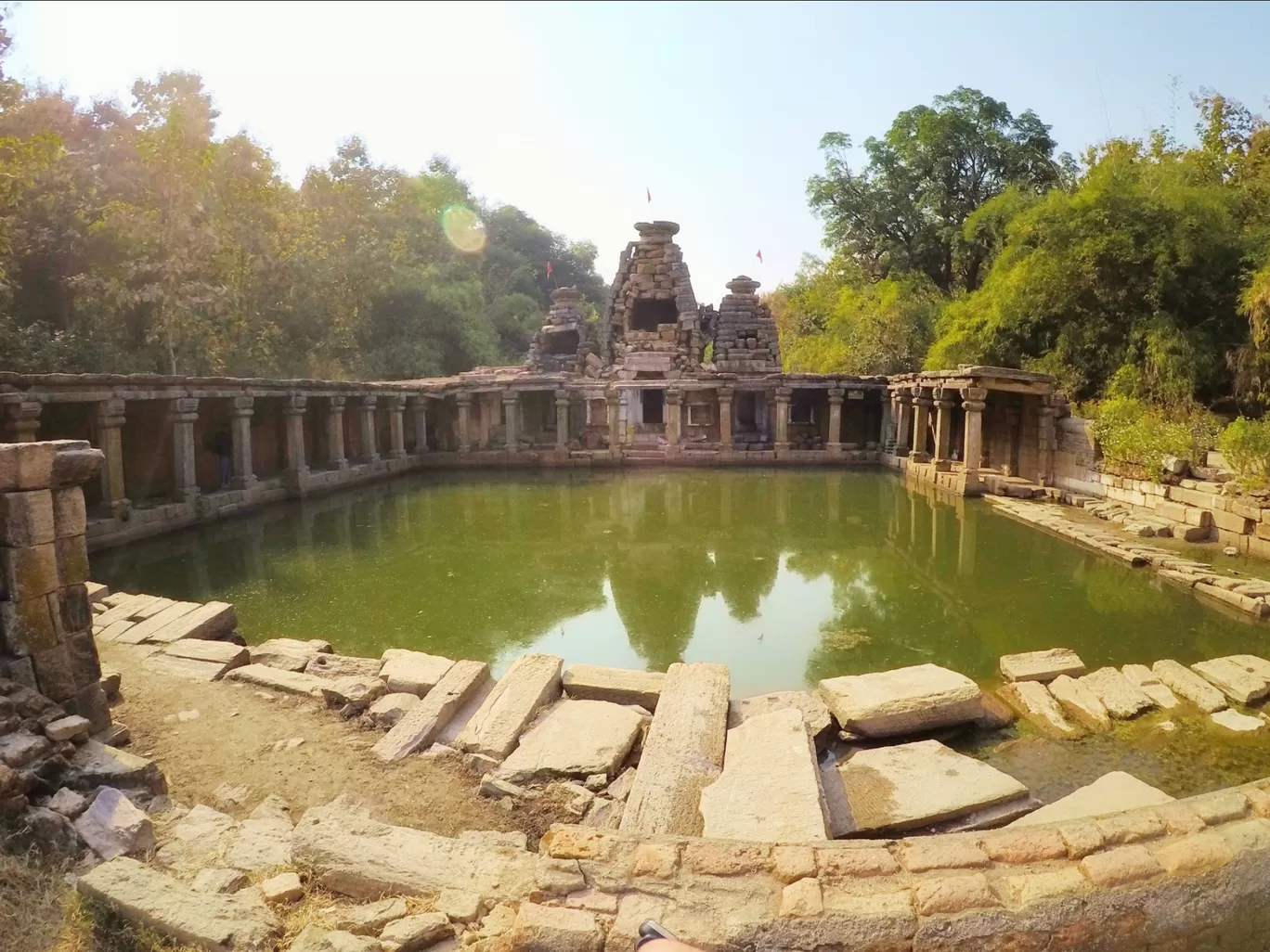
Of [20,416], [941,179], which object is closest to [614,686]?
[20,416]

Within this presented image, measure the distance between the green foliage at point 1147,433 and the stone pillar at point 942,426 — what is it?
9.92ft

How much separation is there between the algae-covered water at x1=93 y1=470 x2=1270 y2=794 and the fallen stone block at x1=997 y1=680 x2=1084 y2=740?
0.17 m

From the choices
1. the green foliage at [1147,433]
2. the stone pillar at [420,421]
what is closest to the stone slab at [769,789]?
the green foliage at [1147,433]

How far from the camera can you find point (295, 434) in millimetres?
16891

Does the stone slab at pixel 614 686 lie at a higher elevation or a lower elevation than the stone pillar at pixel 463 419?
lower

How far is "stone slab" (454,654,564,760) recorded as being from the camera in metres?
5.23

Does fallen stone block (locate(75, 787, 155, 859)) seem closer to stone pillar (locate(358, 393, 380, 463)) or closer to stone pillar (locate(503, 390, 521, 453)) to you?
stone pillar (locate(358, 393, 380, 463))

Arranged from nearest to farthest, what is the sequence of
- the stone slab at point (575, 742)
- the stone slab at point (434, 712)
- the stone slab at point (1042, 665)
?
the stone slab at point (575, 742) < the stone slab at point (434, 712) < the stone slab at point (1042, 665)

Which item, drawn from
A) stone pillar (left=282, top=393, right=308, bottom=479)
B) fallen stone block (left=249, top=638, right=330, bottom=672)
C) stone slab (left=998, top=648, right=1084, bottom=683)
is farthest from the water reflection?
stone pillar (left=282, top=393, right=308, bottom=479)

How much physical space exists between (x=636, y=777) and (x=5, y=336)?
58.6 ft

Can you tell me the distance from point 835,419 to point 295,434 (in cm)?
1381

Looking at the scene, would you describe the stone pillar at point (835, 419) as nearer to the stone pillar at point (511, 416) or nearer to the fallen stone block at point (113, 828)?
the stone pillar at point (511, 416)

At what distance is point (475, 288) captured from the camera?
3747 centimetres

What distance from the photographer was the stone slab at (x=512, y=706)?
5.23 metres
